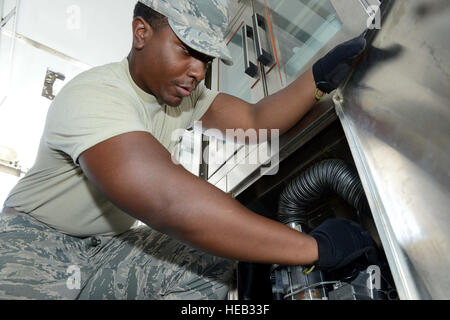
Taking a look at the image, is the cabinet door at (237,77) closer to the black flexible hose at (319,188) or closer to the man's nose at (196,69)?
the black flexible hose at (319,188)

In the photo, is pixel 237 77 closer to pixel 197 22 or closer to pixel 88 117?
pixel 197 22

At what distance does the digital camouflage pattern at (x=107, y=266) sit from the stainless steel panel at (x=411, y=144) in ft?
1.82

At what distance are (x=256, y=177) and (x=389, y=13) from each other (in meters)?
0.65

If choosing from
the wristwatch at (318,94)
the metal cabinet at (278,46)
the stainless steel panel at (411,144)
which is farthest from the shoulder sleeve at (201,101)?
the stainless steel panel at (411,144)

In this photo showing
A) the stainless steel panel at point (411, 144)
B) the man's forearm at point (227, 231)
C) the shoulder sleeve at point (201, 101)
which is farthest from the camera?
the shoulder sleeve at point (201, 101)

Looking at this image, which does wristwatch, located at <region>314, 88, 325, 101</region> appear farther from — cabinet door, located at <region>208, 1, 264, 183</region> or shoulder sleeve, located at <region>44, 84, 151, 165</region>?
shoulder sleeve, located at <region>44, 84, 151, 165</region>

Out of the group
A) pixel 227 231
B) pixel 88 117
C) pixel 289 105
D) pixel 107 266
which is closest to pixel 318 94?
pixel 289 105

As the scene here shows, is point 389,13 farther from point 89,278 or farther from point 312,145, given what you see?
point 89,278

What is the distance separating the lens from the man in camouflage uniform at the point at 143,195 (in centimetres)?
62

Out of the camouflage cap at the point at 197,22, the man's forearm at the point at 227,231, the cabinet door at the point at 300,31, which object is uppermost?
the cabinet door at the point at 300,31

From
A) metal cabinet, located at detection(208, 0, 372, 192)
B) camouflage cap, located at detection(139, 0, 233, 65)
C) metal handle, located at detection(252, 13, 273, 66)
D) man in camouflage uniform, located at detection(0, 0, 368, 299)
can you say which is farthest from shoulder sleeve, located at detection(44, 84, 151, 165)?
metal handle, located at detection(252, 13, 273, 66)

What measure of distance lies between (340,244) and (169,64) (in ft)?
2.17

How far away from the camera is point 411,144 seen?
57cm

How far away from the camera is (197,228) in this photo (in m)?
0.61
